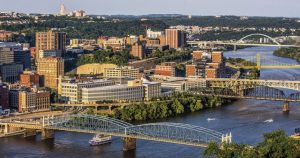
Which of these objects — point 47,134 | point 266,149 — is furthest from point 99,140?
point 266,149

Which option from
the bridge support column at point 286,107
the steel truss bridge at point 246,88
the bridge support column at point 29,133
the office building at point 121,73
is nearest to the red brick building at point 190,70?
the office building at point 121,73

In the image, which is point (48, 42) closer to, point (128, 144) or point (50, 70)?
point (50, 70)

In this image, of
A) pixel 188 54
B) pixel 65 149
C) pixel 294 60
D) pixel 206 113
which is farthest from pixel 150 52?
pixel 65 149

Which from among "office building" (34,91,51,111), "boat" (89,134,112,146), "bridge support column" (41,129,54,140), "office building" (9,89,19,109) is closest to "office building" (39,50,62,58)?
"office building" (9,89,19,109)

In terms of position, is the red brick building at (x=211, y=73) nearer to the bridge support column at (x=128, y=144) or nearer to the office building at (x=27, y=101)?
the office building at (x=27, y=101)

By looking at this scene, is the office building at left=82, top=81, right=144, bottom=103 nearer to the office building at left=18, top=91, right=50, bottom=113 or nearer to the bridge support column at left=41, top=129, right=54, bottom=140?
the office building at left=18, top=91, right=50, bottom=113
